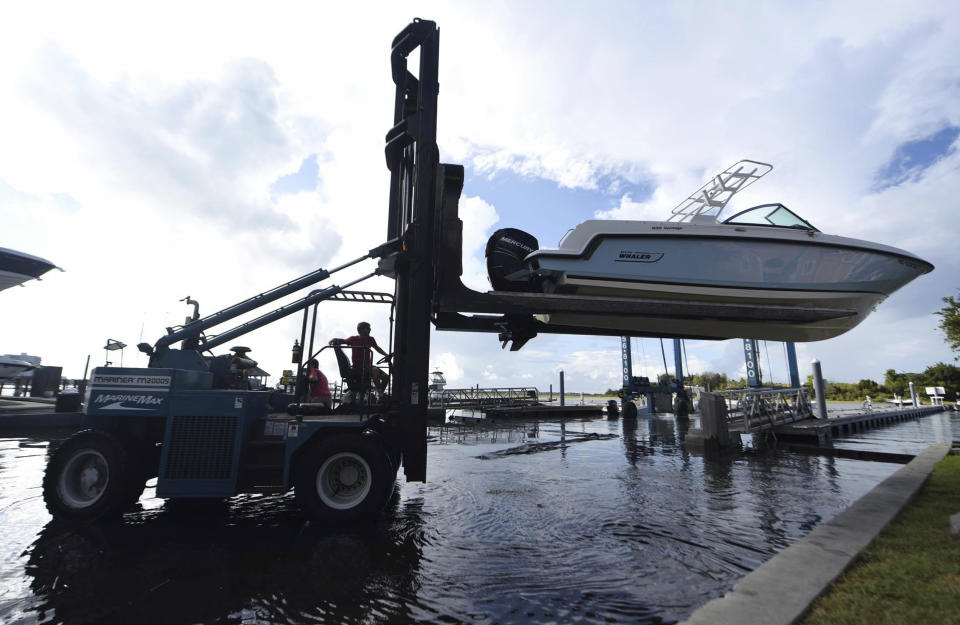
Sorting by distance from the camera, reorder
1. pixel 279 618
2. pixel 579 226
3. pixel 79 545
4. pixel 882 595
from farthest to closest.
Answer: pixel 579 226, pixel 79 545, pixel 279 618, pixel 882 595

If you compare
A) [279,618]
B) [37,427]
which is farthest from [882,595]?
[37,427]

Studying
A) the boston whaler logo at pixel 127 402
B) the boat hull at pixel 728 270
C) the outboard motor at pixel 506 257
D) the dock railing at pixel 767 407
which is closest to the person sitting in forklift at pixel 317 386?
the boston whaler logo at pixel 127 402

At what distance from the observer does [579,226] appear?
19.5 feet

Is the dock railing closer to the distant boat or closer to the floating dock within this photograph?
the floating dock

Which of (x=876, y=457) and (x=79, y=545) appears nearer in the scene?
(x=79, y=545)

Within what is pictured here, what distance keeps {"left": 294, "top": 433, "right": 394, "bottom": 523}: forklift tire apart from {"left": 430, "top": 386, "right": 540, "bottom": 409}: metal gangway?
19316 millimetres

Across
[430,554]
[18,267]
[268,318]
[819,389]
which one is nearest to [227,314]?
[268,318]

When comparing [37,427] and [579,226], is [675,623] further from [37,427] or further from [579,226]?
[37,427]

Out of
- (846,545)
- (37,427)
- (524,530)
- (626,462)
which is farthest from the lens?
(37,427)

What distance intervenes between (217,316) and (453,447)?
21.1 ft

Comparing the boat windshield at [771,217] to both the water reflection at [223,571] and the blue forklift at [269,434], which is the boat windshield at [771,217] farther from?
the water reflection at [223,571]

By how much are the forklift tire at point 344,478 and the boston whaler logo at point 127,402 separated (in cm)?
163

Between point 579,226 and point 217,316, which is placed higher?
point 579,226

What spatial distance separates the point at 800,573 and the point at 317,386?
4.56 m
